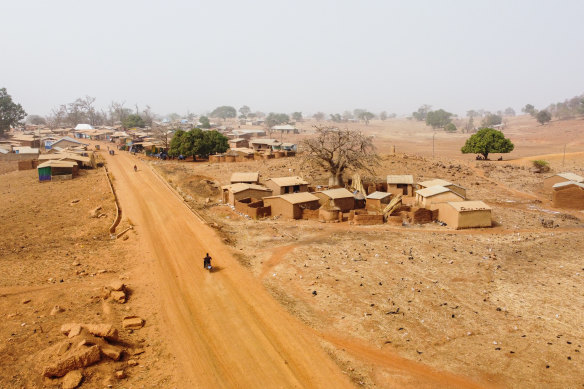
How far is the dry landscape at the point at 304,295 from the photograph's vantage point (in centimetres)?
1127

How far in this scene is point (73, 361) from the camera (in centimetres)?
1041

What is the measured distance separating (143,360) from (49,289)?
6.66m

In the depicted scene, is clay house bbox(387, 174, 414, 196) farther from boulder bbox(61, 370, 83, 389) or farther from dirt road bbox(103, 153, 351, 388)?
boulder bbox(61, 370, 83, 389)

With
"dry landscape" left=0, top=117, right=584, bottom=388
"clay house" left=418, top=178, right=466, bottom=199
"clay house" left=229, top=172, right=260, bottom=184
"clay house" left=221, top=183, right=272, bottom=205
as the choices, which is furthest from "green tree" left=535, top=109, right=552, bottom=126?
"clay house" left=221, top=183, right=272, bottom=205

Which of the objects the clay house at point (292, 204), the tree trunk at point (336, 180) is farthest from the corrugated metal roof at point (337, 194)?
the tree trunk at point (336, 180)

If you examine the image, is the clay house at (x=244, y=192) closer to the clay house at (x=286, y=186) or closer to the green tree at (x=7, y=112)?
the clay house at (x=286, y=186)

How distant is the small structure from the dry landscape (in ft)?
43.8

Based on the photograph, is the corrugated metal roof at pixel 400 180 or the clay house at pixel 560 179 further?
the clay house at pixel 560 179

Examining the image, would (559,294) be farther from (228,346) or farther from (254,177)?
(254,177)

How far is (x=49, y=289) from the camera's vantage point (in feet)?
51.1

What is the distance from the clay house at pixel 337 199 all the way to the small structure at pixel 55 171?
28868 millimetres

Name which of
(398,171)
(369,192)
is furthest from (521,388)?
(398,171)

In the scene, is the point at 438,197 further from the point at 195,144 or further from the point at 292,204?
the point at 195,144

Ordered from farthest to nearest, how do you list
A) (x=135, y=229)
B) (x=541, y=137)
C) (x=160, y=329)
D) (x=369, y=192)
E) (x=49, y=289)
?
(x=541, y=137)
(x=369, y=192)
(x=135, y=229)
(x=49, y=289)
(x=160, y=329)
